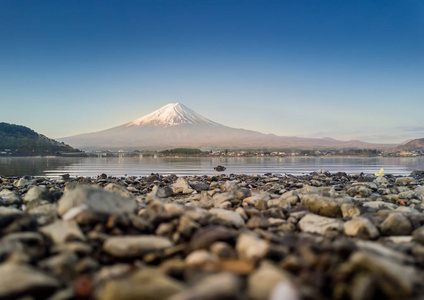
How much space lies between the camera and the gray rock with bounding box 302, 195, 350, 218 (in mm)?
4340

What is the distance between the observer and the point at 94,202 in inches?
111

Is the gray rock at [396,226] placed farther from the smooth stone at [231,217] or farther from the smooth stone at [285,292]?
the smooth stone at [285,292]

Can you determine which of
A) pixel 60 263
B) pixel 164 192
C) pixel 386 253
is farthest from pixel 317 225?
pixel 164 192

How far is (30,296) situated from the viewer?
1640mm

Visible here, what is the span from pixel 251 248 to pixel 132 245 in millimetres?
878

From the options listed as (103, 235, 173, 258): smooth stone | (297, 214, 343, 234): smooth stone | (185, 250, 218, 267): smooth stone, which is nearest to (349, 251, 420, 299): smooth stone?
(185, 250, 218, 267): smooth stone

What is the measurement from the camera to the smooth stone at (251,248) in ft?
6.64

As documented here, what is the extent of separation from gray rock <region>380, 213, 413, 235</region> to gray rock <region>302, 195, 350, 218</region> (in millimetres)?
941

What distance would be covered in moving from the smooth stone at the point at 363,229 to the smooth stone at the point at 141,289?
7.78ft

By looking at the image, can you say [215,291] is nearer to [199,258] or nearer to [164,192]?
[199,258]

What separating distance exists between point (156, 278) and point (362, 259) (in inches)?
48.1

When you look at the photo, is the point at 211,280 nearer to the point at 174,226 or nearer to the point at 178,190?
the point at 174,226

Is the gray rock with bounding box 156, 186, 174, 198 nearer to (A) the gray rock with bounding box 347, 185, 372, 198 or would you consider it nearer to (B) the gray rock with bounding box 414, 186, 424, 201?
(A) the gray rock with bounding box 347, 185, 372, 198

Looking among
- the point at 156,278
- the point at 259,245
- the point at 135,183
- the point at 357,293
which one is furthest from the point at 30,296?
the point at 135,183
